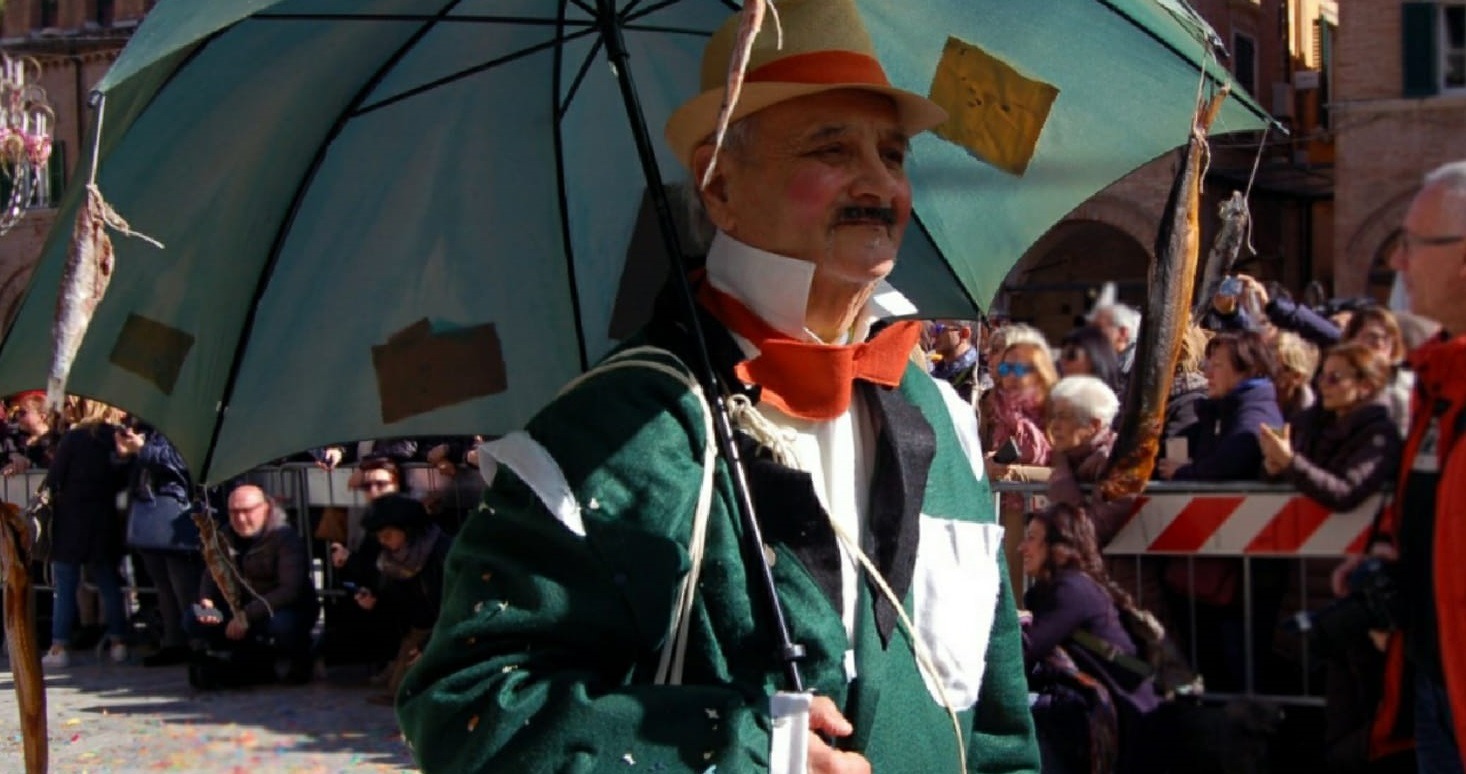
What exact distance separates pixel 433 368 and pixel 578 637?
145cm

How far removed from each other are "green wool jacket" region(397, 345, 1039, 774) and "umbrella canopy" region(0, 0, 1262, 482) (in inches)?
44.2

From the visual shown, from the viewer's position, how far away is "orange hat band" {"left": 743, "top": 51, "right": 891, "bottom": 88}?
7.95ft

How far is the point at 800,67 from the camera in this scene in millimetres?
2434

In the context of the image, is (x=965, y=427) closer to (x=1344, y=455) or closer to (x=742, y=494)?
(x=742, y=494)

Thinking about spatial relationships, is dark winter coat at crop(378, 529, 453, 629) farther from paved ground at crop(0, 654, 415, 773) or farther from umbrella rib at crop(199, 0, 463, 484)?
umbrella rib at crop(199, 0, 463, 484)

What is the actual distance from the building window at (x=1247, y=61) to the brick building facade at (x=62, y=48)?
1819 cm

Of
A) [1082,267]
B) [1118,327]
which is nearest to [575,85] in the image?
[1118,327]

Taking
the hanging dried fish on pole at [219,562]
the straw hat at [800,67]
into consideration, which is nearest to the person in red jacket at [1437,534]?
the straw hat at [800,67]

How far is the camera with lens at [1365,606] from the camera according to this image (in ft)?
12.7

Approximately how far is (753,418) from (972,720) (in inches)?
22.0

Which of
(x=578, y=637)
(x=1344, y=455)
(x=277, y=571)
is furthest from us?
(x=277, y=571)

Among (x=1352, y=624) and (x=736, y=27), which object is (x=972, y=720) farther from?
(x=1352, y=624)

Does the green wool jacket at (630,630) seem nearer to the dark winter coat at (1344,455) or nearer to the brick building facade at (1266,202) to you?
the dark winter coat at (1344,455)

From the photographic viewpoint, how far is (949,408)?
2666 mm
